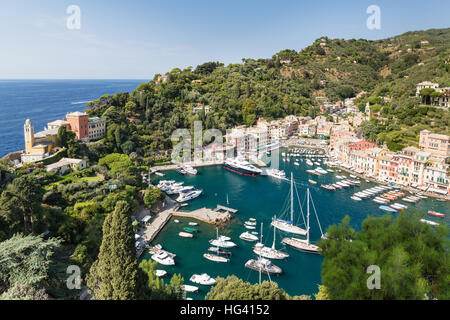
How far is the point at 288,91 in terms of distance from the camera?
155 feet

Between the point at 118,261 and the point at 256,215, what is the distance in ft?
39.7

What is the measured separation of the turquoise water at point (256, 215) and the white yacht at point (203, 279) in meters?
0.18

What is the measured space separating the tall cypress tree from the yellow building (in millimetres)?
14580

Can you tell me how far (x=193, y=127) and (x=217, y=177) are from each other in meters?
9.09

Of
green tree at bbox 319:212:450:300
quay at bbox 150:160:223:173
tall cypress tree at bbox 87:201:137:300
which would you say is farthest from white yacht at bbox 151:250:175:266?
quay at bbox 150:160:223:173

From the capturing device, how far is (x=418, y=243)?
607 cm

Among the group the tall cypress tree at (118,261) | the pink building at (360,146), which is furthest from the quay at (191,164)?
the tall cypress tree at (118,261)

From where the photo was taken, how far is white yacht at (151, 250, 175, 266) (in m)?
12.3

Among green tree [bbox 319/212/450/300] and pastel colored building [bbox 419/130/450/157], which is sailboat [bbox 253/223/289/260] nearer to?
green tree [bbox 319/212/450/300]

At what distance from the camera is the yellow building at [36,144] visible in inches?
689

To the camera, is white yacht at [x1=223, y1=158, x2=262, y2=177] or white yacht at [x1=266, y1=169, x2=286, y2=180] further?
white yacht at [x1=223, y1=158, x2=262, y2=177]

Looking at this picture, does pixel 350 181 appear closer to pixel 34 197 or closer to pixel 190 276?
pixel 190 276

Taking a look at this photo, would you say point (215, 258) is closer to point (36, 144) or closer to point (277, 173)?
point (277, 173)
